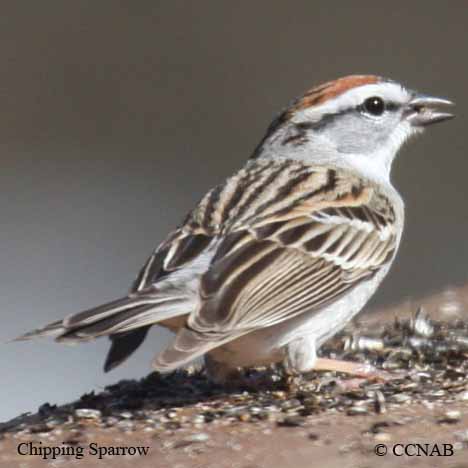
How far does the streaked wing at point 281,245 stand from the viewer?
5.41 m

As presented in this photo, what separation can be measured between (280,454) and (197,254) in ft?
3.48

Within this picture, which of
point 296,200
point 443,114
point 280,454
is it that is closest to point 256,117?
point 443,114

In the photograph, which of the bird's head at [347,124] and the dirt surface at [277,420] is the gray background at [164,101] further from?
the dirt surface at [277,420]

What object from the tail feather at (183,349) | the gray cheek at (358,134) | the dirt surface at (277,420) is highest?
the gray cheek at (358,134)

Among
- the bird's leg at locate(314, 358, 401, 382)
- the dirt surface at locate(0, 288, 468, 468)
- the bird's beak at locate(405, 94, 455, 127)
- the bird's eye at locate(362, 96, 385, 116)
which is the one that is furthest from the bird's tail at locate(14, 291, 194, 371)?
the bird's beak at locate(405, 94, 455, 127)

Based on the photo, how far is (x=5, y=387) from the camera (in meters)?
9.55

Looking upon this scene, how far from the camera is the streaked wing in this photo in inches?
213

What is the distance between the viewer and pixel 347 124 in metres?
6.71

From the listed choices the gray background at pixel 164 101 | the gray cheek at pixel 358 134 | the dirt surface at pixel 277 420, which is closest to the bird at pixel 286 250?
the gray cheek at pixel 358 134

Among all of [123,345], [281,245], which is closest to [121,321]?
[123,345]

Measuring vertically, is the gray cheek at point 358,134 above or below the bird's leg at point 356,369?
above

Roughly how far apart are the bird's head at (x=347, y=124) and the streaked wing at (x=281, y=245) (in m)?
0.17

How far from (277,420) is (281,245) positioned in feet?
2.74

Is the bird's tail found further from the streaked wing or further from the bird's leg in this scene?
the bird's leg
